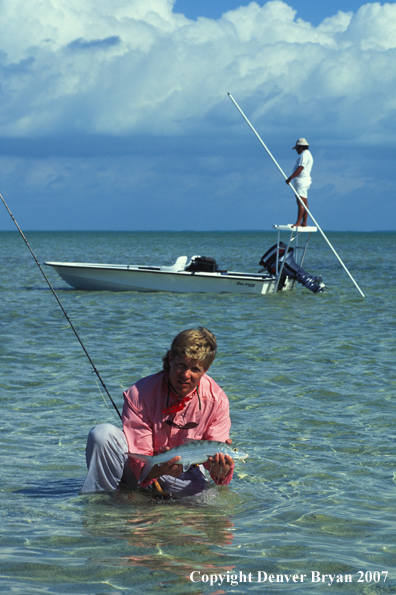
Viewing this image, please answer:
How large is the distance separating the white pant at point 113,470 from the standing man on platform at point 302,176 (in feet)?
41.2

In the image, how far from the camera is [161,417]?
3994 millimetres

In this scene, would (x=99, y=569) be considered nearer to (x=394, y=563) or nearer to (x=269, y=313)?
(x=394, y=563)

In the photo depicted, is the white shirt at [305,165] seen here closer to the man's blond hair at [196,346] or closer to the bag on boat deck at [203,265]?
the bag on boat deck at [203,265]

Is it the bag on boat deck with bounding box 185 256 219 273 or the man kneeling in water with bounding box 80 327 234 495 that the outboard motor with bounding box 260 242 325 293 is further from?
the man kneeling in water with bounding box 80 327 234 495

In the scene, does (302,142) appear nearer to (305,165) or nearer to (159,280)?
(305,165)

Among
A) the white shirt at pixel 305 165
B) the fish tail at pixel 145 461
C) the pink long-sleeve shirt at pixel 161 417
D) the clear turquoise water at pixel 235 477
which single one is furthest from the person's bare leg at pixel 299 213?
the fish tail at pixel 145 461

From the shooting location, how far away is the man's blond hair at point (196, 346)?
3.71 m

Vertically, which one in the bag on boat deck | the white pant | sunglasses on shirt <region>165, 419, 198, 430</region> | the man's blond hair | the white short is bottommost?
the white pant

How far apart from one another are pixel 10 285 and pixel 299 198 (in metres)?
9.37

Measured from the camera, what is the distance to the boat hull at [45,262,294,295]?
16844mm

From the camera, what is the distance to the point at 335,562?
11.4 feet

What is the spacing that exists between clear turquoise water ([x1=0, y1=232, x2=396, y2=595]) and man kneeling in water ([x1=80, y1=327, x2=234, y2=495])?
0.29 m

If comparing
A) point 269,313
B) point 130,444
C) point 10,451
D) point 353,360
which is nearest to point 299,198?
point 269,313

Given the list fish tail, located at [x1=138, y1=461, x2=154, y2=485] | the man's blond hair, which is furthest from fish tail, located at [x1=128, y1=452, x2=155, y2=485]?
the man's blond hair
